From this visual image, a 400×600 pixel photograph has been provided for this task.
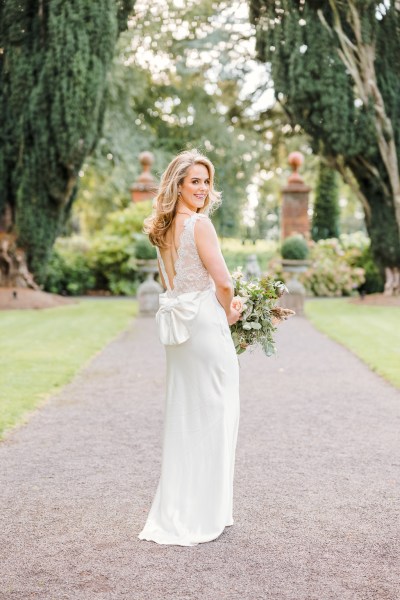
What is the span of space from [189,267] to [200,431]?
2.38 feet

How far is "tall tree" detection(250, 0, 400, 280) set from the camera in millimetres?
15383

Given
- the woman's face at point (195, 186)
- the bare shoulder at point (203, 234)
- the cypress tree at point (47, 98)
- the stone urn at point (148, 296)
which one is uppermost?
the cypress tree at point (47, 98)

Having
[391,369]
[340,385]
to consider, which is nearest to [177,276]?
[340,385]

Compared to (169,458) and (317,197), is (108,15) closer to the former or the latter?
(317,197)

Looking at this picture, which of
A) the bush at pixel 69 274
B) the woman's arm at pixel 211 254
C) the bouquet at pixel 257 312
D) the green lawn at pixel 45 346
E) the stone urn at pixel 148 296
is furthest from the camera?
the bush at pixel 69 274

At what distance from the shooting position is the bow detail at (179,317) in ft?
12.0

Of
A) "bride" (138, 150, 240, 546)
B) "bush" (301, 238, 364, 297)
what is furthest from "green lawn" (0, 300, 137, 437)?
"bush" (301, 238, 364, 297)

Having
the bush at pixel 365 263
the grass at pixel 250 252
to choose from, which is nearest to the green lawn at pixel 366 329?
the bush at pixel 365 263

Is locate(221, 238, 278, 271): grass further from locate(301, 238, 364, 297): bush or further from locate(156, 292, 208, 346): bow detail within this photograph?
locate(156, 292, 208, 346): bow detail

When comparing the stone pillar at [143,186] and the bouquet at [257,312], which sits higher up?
the stone pillar at [143,186]

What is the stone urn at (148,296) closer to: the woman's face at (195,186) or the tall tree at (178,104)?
the tall tree at (178,104)

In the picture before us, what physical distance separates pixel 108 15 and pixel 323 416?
10610mm

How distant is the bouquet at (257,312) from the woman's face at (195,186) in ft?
1.54

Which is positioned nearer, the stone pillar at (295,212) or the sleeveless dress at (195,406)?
the sleeveless dress at (195,406)
